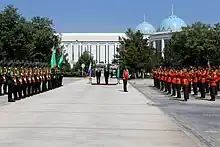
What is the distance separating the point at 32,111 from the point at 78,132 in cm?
686

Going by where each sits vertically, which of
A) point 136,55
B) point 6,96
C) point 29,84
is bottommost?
point 6,96

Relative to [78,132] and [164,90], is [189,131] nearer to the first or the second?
[78,132]

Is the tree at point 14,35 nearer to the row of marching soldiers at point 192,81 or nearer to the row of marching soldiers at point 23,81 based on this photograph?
the row of marching soldiers at point 23,81

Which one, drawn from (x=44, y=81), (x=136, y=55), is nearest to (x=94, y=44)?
(x=136, y=55)

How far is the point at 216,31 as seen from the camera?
221ft

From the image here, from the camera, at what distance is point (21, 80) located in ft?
89.8

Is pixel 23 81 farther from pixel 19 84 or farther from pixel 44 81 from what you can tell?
pixel 44 81

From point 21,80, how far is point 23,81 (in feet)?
1.30

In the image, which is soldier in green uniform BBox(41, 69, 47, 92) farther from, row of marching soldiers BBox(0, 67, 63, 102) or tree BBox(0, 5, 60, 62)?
tree BBox(0, 5, 60, 62)

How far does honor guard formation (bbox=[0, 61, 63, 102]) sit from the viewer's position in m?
26.2

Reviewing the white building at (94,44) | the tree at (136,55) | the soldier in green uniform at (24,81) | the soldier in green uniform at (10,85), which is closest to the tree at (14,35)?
the tree at (136,55)

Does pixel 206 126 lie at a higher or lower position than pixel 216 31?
lower

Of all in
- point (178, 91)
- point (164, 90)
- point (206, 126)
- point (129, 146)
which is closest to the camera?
point (129, 146)

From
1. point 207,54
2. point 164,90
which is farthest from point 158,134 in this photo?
point 207,54
